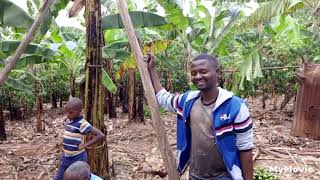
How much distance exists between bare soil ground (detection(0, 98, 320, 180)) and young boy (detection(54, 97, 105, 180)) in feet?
5.13

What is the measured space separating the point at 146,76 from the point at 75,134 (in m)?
1.68

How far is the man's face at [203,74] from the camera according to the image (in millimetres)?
2484

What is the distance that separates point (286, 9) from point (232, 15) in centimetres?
109

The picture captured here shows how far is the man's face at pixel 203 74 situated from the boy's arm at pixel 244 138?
0.92 ft

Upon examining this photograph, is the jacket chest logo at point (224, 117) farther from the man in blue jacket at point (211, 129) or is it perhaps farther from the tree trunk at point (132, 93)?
the tree trunk at point (132, 93)

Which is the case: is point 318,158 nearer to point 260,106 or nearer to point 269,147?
point 269,147

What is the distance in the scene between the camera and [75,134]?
4.01 meters

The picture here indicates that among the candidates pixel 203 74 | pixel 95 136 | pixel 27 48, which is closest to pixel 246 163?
pixel 203 74

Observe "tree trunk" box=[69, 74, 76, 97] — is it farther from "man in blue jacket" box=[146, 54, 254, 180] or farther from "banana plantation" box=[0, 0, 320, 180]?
"man in blue jacket" box=[146, 54, 254, 180]

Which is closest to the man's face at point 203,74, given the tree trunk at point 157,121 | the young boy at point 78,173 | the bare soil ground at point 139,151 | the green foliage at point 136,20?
the tree trunk at point 157,121

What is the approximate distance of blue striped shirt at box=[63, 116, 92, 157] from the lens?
397 centimetres

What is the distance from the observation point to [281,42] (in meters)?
10.7

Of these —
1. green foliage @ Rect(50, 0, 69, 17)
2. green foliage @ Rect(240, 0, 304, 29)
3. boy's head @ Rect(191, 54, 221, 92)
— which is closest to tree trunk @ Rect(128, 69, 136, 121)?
green foliage @ Rect(240, 0, 304, 29)

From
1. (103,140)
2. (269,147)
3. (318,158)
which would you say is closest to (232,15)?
(269,147)
